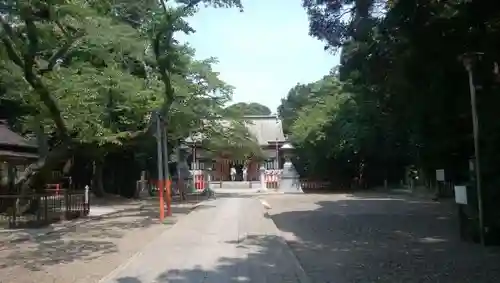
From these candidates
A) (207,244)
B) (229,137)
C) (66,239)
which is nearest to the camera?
(207,244)

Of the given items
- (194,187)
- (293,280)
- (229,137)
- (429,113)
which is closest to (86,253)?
(293,280)

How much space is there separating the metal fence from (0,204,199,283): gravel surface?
131cm

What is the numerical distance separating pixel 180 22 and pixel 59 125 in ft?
18.8

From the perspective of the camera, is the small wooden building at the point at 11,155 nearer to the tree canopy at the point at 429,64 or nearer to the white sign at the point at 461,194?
the tree canopy at the point at 429,64

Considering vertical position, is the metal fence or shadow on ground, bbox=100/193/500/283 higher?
the metal fence

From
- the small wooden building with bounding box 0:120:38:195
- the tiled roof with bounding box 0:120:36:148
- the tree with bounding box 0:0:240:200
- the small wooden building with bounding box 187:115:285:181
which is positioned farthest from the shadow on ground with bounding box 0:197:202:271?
the small wooden building with bounding box 187:115:285:181

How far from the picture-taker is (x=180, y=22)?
60.3 feet

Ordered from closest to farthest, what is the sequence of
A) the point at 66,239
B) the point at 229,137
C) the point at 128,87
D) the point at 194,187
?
1. the point at 66,239
2. the point at 128,87
3. the point at 229,137
4. the point at 194,187

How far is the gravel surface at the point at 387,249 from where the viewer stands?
27.6 feet

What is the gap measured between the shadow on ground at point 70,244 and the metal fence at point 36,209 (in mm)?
1160

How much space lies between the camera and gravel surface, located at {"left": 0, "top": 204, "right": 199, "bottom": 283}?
9180 mm

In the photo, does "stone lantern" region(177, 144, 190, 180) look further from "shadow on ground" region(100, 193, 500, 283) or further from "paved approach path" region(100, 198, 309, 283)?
"paved approach path" region(100, 198, 309, 283)

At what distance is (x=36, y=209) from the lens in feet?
59.0

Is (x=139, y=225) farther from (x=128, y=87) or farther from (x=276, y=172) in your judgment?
(x=276, y=172)
